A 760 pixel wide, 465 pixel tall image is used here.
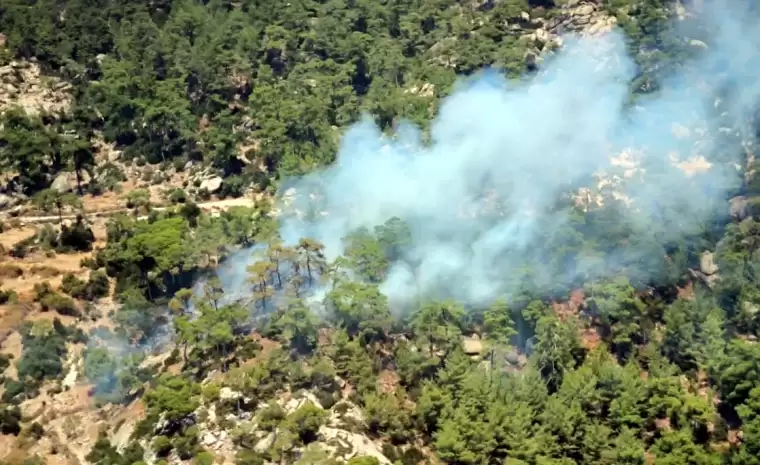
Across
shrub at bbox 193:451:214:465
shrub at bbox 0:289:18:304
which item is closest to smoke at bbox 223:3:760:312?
shrub at bbox 193:451:214:465

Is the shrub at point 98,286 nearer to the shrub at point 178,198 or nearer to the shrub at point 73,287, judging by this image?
the shrub at point 73,287

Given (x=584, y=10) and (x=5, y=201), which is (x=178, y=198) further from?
(x=584, y=10)

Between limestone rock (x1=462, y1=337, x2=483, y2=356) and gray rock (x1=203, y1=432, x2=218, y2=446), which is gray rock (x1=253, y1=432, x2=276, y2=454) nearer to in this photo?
gray rock (x1=203, y1=432, x2=218, y2=446)

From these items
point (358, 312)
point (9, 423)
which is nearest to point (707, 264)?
point (358, 312)

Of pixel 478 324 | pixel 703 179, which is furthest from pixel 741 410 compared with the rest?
pixel 703 179

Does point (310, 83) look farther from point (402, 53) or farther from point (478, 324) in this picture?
point (478, 324)
